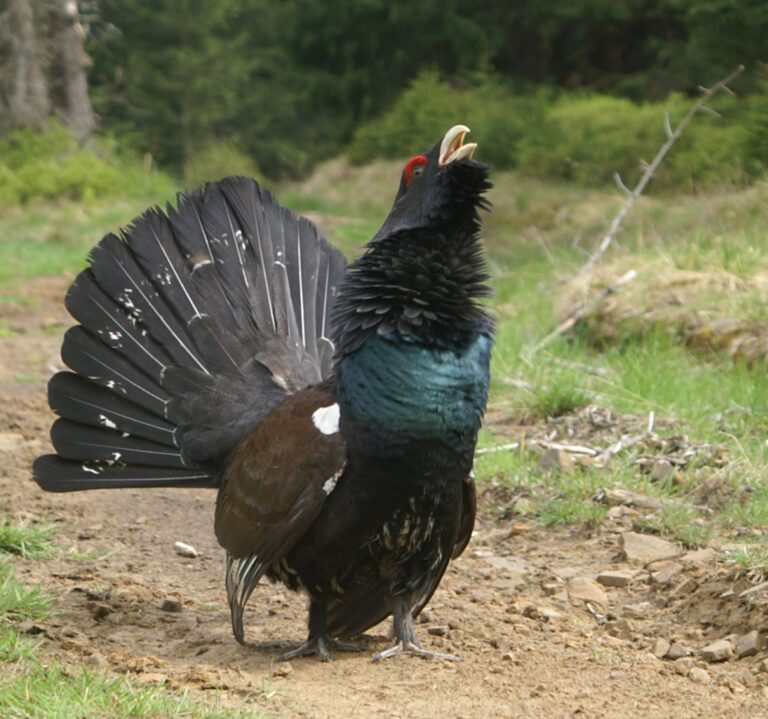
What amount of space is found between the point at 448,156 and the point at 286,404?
108 cm

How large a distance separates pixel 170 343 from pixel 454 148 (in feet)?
5.41

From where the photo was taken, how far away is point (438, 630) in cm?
479

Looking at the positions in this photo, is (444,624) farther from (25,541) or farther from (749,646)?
(25,541)

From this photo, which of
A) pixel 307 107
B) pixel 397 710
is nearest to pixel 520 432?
pixel 397 710

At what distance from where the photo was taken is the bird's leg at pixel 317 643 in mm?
4453

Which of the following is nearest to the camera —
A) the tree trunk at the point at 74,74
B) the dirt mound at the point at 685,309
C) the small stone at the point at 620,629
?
the small stone at the point at 620,629

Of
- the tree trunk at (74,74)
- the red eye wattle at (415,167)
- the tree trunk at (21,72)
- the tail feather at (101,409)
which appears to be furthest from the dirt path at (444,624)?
the tree trunk at (74,74)

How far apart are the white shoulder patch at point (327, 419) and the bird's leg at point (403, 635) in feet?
2.39

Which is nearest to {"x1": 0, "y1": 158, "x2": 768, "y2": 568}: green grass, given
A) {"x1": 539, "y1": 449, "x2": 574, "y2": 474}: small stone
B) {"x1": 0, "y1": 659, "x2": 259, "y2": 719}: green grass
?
{"x1": 539, "y1": 449, "x2": 574, "y2": 474}: small stone

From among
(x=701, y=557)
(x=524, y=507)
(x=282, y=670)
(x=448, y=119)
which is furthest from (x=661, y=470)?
(x=448, y=119)

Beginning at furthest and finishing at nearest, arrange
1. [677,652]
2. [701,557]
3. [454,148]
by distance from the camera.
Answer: [701,557], [677,652], [454,148]

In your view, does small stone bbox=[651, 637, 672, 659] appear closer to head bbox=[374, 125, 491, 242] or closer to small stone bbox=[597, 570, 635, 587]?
small stone bbox=[597, 570, 635, 587]

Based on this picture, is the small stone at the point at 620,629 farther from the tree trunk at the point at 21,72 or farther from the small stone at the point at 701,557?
the tree trunk at the point at 21,72

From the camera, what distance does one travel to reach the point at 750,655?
14.5 ft
